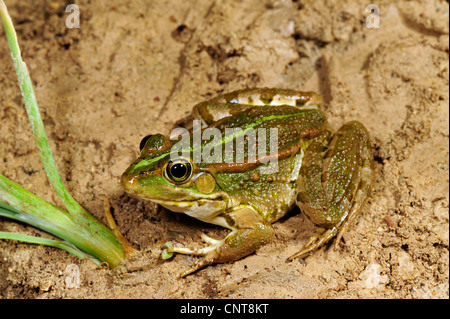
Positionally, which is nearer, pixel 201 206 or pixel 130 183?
pixel 130 183

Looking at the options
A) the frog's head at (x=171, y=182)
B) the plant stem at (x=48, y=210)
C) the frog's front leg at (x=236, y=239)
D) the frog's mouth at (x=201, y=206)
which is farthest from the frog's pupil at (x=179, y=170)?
the plant stem at (x=48, y=210)

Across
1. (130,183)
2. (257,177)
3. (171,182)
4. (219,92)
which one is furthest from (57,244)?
(219,92)

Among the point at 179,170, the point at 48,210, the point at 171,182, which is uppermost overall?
the point at 179,170

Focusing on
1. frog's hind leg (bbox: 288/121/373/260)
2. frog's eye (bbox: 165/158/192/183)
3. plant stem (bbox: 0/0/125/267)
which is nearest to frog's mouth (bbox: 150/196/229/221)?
frog's eye (bbox: 165/158/192/183)

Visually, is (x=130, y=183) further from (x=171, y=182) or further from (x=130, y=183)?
(x=171, y=182)

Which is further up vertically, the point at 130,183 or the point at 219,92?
the point at 219,92

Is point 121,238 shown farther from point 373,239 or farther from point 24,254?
point 373,239

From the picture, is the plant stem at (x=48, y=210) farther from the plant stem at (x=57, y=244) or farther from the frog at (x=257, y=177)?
the frog at (x=257, y=177)
